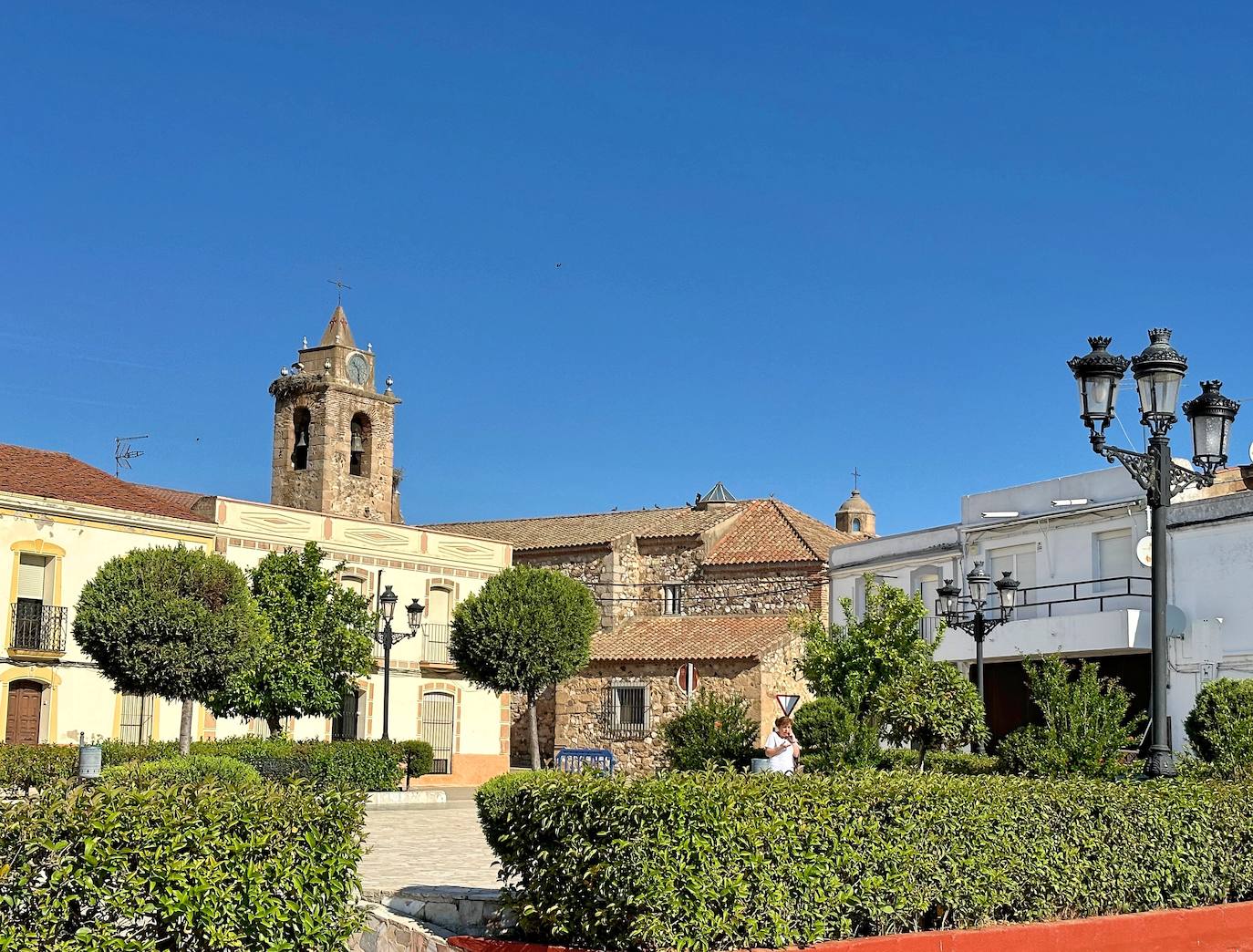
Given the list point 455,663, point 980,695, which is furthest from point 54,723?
point 980,695

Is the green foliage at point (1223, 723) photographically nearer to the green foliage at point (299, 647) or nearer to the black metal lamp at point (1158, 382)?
the black metal lamp at point (1158, 382)

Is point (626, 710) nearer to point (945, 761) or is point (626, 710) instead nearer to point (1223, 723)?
point (945, 761)

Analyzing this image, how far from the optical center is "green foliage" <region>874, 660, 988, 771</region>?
1808cm

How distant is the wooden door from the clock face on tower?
15533mm

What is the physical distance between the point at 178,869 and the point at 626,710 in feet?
106

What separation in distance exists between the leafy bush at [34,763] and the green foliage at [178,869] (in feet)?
38.7

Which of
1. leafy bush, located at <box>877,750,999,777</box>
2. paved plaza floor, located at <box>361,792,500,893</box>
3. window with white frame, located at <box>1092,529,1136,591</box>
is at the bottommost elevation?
paved plaza floor, located at <box>361,792,500,893</box>

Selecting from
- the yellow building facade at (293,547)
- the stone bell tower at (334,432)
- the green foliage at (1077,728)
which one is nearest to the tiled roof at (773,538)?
the yellow building facade at (293,547)

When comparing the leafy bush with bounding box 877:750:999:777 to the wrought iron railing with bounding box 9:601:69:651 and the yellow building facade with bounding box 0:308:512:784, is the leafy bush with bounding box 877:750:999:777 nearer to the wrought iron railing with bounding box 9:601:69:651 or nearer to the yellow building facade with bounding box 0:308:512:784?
the yellow building facade with bounding box 0:308:512:784

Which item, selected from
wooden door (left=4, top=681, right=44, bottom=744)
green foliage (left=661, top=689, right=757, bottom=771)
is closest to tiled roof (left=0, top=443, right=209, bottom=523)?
wooden door (left=4, top=681, right=44, bottom=744)

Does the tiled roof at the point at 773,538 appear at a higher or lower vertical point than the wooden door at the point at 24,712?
higher

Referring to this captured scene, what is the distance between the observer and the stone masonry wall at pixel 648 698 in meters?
35.9

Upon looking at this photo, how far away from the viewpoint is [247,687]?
80.8ft

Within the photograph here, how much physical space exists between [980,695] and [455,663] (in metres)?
15.8
